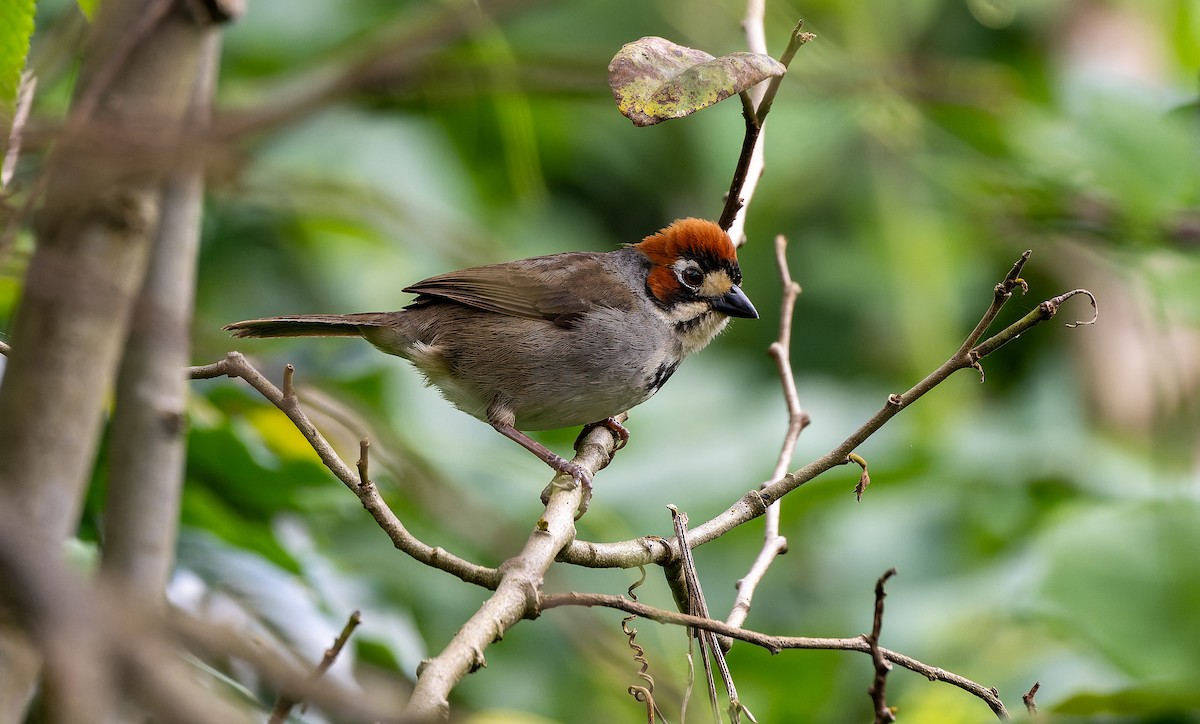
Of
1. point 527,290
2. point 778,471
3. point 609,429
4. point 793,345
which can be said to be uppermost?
point 793,345

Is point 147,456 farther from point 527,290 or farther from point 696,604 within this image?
point 527,290

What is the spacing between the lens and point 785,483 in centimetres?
243

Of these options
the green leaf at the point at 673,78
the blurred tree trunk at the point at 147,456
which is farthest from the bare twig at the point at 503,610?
the green leaf at the point at 673,78

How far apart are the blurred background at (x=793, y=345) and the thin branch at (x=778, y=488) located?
0.18 m

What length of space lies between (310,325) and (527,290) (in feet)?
2.67

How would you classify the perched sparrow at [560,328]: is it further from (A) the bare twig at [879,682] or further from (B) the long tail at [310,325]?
(A) the bare twig at [879,682]

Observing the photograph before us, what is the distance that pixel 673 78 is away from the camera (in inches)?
89.2

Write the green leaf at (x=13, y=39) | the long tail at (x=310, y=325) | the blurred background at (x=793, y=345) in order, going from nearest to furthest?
the green leaf at (x=13, y=39)
the blurred background at (x=793, y=345)
the long tail at (x=310, y=325)

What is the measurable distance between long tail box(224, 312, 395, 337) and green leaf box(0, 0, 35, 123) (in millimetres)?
1961

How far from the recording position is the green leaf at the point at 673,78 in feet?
7.21

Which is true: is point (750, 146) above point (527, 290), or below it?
below

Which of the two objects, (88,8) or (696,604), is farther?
(696,604)

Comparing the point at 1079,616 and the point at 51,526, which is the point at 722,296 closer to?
the point at 1079,616

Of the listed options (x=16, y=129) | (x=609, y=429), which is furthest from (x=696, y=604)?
(x=609, y=429)
